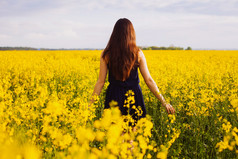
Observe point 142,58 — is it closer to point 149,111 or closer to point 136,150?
point 136,150

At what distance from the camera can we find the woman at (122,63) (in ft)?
8.14

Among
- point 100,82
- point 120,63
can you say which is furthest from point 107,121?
point 100,82

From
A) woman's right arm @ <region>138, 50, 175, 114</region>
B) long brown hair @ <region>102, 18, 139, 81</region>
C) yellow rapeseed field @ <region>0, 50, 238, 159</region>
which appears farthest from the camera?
woman's right arm @ <region>138, 50, 175, 114</region>

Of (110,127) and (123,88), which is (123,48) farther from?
(110,127)

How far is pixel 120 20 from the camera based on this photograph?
2525 mm

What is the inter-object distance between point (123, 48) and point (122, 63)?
0.18 metres

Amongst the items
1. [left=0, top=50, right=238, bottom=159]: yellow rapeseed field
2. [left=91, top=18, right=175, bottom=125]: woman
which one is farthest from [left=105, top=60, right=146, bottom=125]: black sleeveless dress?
[left=0, top=50, right=238, bottom=159]: yellow rapeseed field

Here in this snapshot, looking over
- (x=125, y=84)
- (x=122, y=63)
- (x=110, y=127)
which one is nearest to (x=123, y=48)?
(x=122, y=63)

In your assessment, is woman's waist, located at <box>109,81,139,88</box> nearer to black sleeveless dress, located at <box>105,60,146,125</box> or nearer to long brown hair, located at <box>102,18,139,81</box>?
black sleeveless dress, located at <box>105,60,146,125</box>

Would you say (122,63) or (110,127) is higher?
(122,63)

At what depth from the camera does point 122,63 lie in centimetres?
249

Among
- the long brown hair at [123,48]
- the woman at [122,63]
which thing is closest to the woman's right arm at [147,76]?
the woman at [122,63]

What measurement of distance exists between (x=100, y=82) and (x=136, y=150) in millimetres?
1291

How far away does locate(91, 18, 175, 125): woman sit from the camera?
97.7 inches
